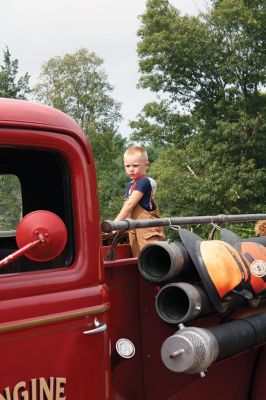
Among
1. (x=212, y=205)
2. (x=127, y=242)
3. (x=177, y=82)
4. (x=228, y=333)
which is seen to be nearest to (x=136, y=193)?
(x=127, y=242)

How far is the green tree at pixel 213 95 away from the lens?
20766 millimetres

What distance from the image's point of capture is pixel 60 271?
6.76 feet

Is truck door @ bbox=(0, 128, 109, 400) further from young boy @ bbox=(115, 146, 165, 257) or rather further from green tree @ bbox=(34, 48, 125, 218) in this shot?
green tree @ bbox=(34, 48, 125, 218)

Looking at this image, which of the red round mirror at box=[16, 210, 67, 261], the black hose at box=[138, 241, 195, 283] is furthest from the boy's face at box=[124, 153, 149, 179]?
the red round mirror at box=[16, 210, 67, 261]

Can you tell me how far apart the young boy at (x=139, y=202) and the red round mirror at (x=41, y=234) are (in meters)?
1.30

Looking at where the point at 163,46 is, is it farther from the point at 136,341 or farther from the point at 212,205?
the point at 136,341

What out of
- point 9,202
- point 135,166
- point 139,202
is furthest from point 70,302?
point 135,166

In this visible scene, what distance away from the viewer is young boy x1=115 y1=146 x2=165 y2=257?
3.16 m

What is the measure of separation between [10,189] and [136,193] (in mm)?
959

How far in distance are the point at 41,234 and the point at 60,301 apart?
320 millimetres

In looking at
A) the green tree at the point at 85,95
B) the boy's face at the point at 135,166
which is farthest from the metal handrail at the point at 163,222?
the green tree at the point at 85,95

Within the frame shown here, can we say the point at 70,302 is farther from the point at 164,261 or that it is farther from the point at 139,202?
the point at 139,202

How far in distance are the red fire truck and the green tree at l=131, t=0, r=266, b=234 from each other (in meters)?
17.9

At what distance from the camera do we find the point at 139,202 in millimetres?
3373
